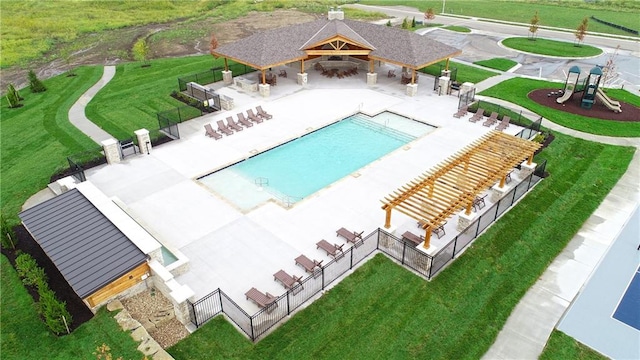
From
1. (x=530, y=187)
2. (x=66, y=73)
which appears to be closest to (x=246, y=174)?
(x=530, y=187)

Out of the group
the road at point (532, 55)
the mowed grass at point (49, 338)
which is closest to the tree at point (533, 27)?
the road at point (532, 55)

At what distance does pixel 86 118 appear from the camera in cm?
3103

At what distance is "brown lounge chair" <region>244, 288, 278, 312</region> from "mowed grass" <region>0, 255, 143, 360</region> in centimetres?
392

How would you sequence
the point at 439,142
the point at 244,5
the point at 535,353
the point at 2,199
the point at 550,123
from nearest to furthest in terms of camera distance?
the point at 535,353 < the point at 2,199 < the point at 439,142 < the point at 550,123 < the point at 244,5

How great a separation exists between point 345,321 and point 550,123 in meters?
23.0

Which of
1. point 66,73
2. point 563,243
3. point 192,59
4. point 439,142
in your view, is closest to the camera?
point 563,243

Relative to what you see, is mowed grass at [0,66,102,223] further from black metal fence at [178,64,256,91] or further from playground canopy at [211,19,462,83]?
playground canopy at [211,19,462,83]

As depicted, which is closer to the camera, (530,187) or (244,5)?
(530,187)

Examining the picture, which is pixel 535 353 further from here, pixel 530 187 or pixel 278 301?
pixel 530 187

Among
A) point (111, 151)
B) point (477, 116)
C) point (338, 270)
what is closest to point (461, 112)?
point (477, 116)

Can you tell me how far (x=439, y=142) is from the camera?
88.0ft

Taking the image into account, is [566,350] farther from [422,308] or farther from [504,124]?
[504,124]

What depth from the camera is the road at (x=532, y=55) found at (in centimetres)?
4128

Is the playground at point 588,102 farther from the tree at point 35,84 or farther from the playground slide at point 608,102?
the tree at point 35,84
